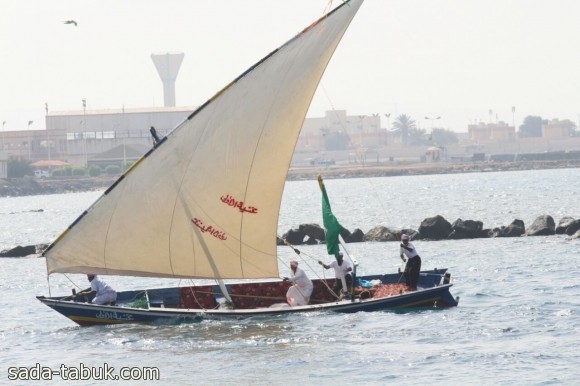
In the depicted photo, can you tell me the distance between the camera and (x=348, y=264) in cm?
3350

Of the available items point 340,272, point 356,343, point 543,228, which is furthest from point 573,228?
point 356,343

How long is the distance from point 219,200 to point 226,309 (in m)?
2.78

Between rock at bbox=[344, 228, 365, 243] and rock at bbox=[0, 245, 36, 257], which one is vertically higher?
rock at bbox=[344, 228, 365, 243]

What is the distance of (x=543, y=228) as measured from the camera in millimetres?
63125

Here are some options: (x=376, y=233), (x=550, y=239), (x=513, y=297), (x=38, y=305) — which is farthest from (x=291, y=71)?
(x=376, y=233)

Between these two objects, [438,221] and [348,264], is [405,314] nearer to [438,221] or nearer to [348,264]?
[348,264]

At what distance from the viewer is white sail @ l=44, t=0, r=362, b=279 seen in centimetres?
3170

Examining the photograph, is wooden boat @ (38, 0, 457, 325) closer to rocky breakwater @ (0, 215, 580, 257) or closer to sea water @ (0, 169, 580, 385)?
sea water @ (0, 169, 580, 385)

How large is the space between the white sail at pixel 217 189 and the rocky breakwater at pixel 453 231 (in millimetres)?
29375

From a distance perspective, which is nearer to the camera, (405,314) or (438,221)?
(405,314)

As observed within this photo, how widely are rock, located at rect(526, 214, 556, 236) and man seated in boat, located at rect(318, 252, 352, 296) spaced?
102ft

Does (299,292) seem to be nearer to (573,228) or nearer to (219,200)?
(219,200)

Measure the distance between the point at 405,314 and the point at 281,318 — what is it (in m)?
3.15

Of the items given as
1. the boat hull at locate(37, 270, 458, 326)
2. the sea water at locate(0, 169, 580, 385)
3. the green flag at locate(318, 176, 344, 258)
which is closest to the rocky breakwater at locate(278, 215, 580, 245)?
the sea water at locate(0, 169, 580, 385)
